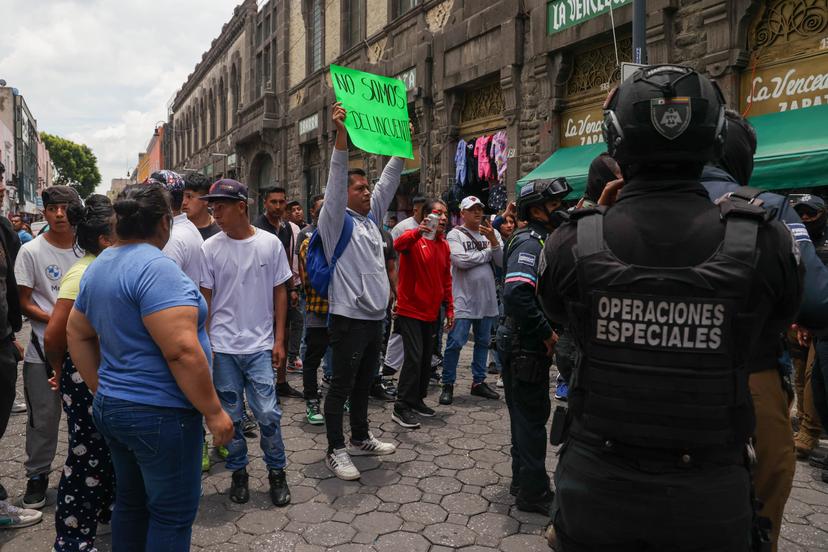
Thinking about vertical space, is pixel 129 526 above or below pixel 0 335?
below

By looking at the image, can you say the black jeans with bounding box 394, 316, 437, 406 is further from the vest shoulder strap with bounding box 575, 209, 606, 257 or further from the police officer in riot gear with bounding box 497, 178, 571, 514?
the vest shoulder strap with bounding box 575, 209, 606, 257

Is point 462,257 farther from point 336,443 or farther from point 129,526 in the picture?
point 129,526

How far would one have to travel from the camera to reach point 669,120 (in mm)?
1694

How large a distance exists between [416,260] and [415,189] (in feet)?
32.4

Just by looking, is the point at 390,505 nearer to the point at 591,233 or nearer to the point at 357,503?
the point at 357,503

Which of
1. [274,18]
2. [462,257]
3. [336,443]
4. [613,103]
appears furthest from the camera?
[274,18]

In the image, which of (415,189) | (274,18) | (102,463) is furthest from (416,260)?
(274,18)

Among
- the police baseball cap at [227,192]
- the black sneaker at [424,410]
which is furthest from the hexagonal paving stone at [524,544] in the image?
the police baseball cap at [227,192]

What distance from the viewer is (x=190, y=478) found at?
231 cm

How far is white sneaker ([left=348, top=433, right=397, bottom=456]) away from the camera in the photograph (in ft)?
14.8

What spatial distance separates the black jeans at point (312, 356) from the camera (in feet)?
17.7

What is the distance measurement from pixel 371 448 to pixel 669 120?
11.3 feet

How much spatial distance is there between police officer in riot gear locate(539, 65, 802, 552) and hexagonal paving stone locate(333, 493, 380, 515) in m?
2.13

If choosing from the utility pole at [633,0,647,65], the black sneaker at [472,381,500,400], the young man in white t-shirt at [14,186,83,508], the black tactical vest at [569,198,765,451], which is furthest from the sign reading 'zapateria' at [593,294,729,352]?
the utility pole at [633,0,647,65]
